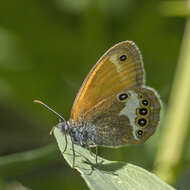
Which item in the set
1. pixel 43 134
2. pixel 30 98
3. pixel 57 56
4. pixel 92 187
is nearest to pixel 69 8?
pixel 57 56

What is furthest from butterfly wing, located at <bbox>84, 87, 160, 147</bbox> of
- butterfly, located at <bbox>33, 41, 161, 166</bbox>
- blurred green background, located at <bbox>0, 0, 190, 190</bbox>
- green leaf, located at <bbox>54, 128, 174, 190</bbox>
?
blurred green background, located at <bbox>0, 0, 190, 190</bbox>

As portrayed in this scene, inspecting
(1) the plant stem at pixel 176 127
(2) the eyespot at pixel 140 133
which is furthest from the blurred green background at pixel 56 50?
(2) the eyespot at pixel 140 133

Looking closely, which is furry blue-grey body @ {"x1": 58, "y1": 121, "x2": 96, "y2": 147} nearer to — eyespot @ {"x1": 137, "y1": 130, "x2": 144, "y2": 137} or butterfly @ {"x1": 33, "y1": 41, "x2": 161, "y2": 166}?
butterfly @ {"x1": 33, "y1": 41, "x2": 161, "y2": 166}

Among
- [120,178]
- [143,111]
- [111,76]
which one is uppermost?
[111,76]

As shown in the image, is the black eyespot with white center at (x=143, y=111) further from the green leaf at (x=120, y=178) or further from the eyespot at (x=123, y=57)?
the green leaf at (x=120, y=178)

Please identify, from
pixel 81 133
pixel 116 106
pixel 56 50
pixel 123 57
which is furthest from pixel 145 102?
pixel 56 50

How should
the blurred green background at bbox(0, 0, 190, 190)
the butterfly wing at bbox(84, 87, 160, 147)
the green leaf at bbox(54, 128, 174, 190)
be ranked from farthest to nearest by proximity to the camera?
1. the blurred green background at bbox(0, 0, 190, 190)
2. the butterfly wing at bbox(84, 87, 160, 147)
3. the green leaf at bbox(54, 128, 174, 190)

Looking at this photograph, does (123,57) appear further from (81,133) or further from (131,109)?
(81,133)
